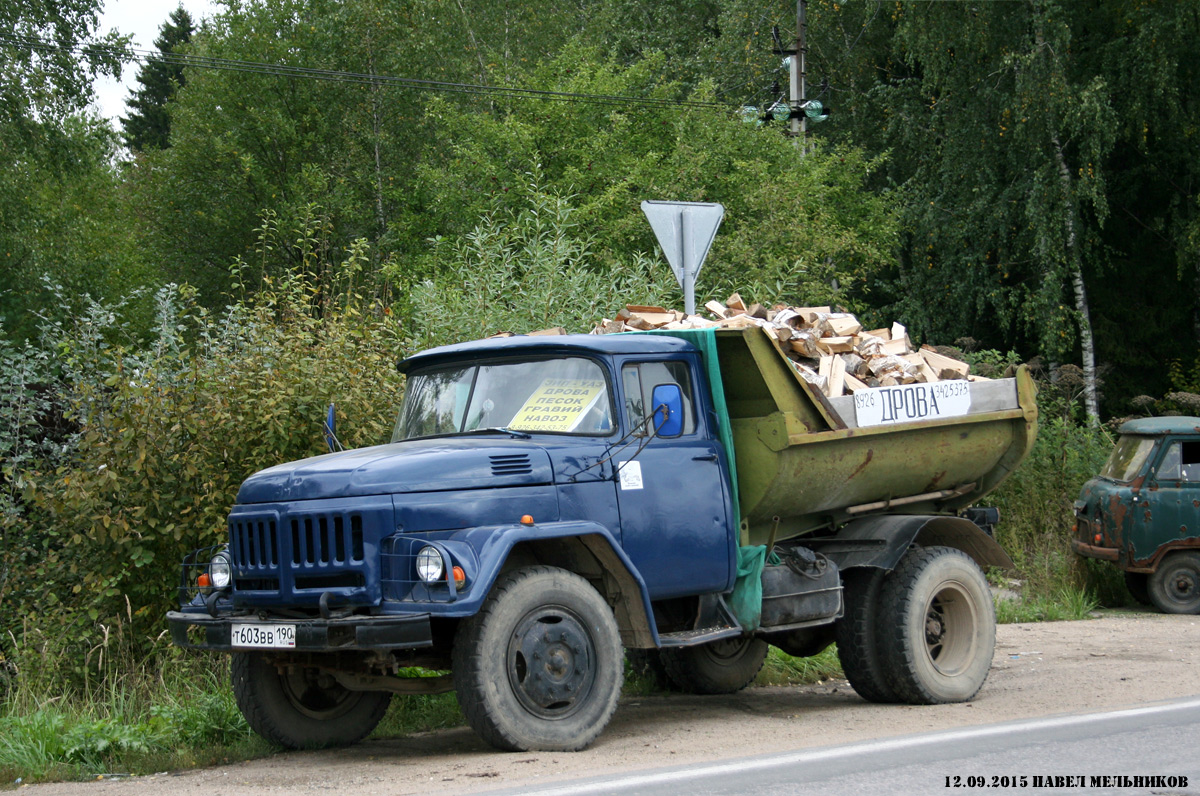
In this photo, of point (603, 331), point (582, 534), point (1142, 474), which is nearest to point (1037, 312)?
point (1142, 474)

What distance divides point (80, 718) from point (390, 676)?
201cm

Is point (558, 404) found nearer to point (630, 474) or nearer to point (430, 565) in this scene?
point (630, 474)

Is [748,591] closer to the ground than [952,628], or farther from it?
farther from it

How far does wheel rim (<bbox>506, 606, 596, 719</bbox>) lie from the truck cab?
8.68 m

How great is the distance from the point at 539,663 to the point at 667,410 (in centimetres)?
158

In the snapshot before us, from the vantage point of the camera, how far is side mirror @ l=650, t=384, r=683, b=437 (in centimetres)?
684

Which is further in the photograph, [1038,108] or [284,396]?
[1038,108]

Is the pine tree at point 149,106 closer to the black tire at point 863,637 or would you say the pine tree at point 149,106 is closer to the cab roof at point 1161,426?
the cab roof at point 1161,426

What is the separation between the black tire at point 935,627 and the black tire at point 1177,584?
5.76m

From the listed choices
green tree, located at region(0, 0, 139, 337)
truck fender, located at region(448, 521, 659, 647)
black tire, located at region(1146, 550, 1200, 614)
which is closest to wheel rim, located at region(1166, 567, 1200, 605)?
black tire, located at region(1146, 550, 1200, 614)

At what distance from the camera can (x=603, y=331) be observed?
8422mm

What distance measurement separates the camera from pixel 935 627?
820 cm

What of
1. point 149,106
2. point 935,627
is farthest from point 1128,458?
point 149,106

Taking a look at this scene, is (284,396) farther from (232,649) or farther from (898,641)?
(898,641)
